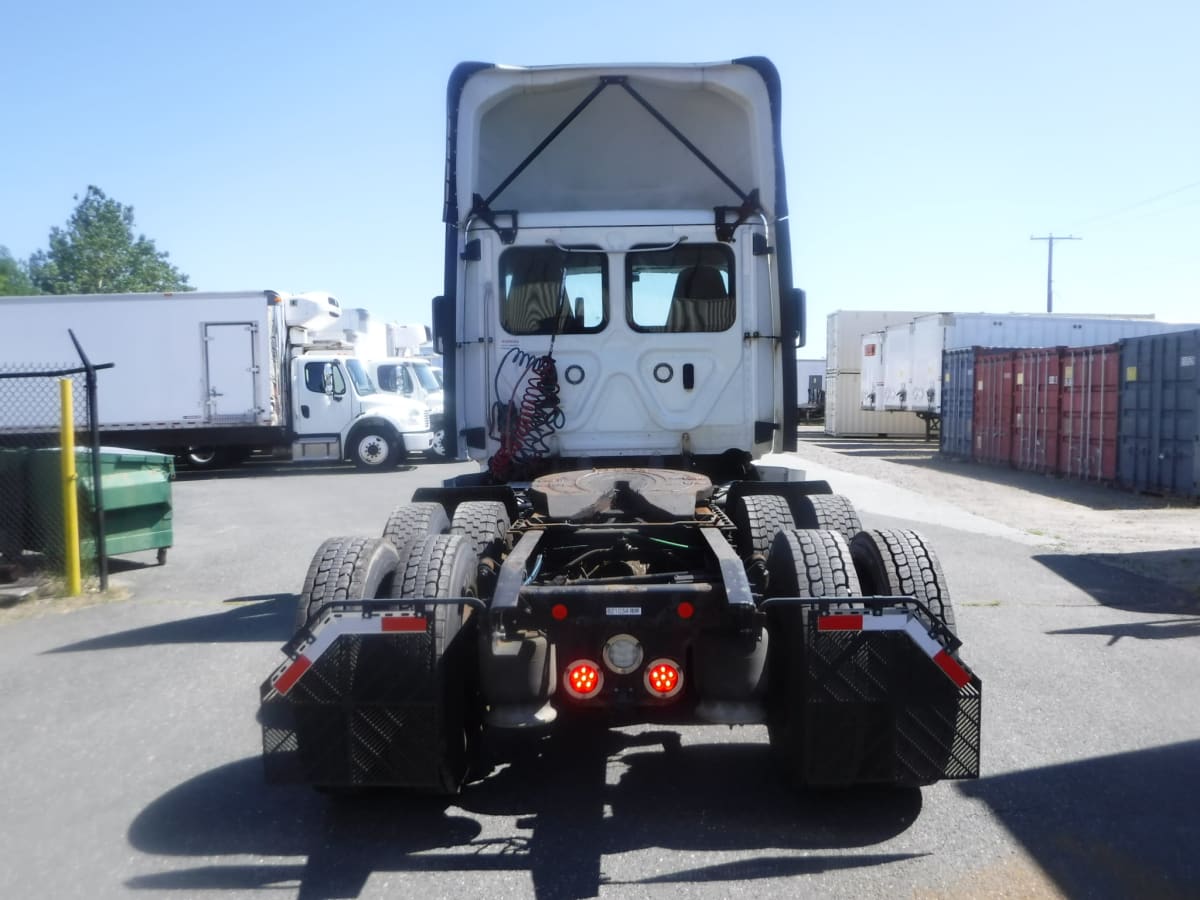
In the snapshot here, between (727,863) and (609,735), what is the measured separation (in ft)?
5.18

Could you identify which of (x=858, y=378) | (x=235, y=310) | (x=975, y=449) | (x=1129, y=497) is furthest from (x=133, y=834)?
(x=858, y=378)

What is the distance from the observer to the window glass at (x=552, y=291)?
22.4 feet

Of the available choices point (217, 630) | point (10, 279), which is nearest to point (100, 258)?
point (10, 279)

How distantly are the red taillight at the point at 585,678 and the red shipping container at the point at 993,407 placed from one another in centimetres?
2006

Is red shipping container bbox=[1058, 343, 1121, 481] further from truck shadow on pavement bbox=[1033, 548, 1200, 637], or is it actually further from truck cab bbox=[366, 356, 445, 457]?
truck cab bbox=[366, 356, 445, 457]

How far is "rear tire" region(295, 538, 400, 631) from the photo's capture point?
14.4 feet

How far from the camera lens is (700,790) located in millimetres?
4574

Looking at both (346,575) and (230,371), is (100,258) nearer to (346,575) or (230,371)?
(230,371)

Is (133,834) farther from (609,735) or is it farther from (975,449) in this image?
(975,449)

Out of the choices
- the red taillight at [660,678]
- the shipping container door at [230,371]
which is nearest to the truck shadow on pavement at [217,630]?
the red taillight at [660,678]

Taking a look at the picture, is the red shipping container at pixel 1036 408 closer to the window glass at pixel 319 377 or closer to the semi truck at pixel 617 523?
the window glass at pixel 319 377

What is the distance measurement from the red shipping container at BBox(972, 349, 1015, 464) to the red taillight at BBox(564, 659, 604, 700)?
Answer: 20058 millimetres

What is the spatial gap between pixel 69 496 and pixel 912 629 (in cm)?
769

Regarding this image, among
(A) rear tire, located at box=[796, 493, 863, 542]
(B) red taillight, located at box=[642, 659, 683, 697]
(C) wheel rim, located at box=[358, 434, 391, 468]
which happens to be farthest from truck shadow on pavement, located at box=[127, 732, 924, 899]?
(C) wheel rim, located at box=[358, 434, 391, 468]
